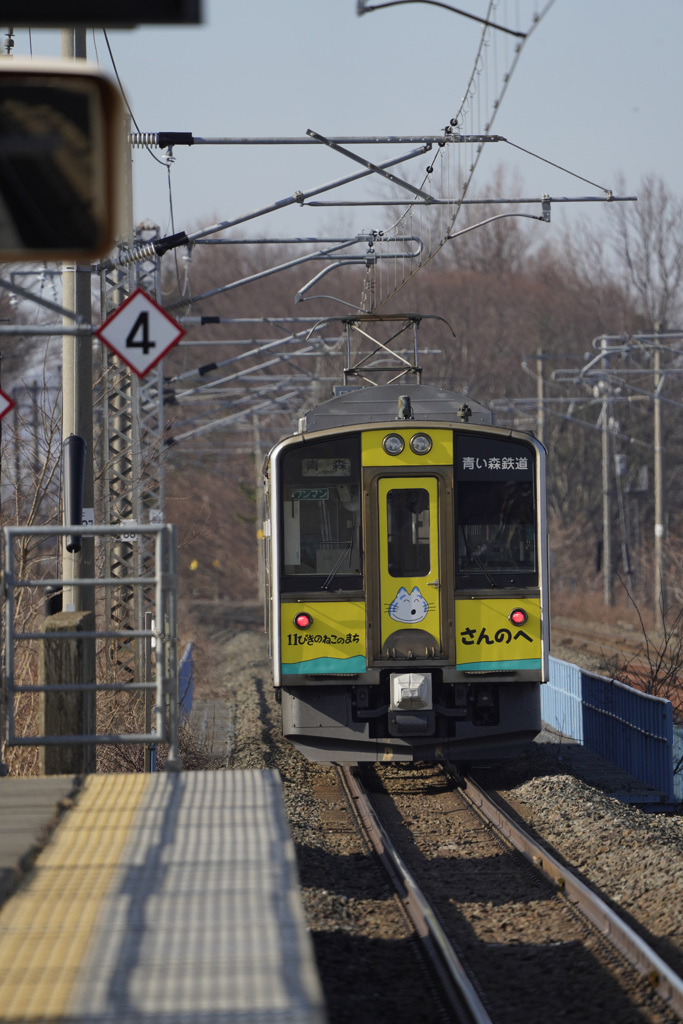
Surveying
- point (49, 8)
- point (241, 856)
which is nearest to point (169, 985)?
point (241, 856)

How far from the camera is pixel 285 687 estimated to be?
10914 millimetres

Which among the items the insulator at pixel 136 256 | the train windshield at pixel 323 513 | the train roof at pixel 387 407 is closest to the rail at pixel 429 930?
the train windshield at pixel 323 513

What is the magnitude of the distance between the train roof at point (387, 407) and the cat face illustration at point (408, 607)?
5.10 feet

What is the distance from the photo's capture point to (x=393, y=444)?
11.0 metres

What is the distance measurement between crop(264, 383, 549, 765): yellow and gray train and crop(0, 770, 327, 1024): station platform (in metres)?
4.91

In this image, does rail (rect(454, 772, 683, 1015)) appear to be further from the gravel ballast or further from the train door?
the train door

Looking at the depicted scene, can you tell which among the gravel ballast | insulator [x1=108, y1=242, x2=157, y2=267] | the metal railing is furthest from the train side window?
the metal railing

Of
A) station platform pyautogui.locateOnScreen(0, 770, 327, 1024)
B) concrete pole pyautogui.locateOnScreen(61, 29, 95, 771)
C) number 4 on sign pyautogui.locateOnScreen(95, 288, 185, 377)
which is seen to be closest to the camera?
station platform pyautogui.locateOnScreen(0, 770, 327, 1024)

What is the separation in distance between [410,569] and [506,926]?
4107mm

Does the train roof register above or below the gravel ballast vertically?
above

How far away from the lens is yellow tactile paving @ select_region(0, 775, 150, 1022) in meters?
3.45

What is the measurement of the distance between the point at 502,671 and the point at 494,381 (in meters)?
38.8

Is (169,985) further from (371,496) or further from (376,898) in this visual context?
(371,496)

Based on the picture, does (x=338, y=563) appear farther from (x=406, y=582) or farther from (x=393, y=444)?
(x=393, y=444)
